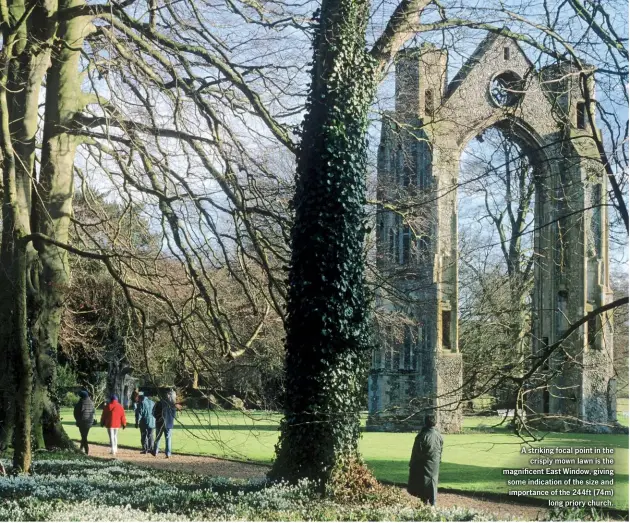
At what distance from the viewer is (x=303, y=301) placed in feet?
25.6

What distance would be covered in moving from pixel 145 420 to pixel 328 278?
4.90 m

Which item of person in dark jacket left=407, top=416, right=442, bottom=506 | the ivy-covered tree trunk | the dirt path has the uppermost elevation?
the ivy-covered tree trunk

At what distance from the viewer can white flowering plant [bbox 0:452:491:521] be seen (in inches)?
270

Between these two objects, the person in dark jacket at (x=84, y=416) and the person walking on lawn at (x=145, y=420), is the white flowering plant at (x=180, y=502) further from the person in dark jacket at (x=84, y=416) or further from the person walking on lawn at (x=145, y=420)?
the person walking on lawn at (x=145, y=420)

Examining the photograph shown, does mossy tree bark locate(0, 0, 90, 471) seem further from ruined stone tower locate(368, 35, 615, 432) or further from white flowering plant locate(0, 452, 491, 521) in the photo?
ruined stone tower locate(368, 35, 615, 432)

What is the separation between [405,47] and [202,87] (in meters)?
2.59

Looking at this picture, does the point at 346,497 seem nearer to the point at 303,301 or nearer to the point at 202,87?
the point at 303,301

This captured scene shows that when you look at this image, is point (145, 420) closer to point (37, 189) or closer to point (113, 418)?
point (113, 418)

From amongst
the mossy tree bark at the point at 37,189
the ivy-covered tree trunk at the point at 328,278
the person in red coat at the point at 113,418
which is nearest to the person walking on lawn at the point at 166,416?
the person in red coat at the point at 113,418

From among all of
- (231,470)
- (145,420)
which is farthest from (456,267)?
(231,470)

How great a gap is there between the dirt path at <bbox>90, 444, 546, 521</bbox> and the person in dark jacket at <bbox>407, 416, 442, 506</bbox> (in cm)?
31

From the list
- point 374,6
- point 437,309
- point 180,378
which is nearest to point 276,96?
point 374,6

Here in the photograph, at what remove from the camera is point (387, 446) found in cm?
1259

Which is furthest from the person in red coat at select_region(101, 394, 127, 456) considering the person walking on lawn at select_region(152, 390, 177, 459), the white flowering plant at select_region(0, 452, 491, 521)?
the white flowering plant at select_region(0, 452, 491, 521)
